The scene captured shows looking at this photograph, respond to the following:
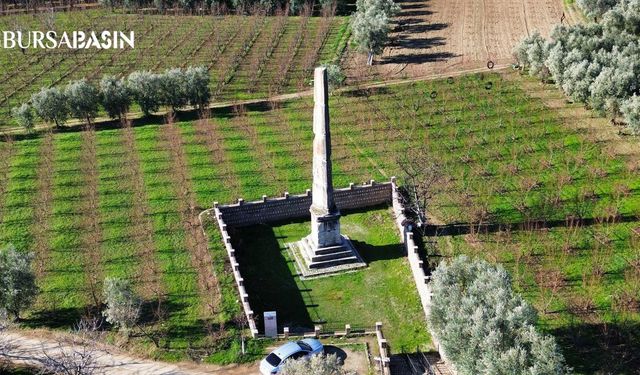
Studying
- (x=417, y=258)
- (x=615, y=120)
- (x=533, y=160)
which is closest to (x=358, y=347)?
(x=417, y=258)

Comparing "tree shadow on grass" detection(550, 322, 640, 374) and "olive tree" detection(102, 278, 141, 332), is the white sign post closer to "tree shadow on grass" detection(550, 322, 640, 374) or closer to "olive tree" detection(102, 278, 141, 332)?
"olive tree" detection(102, 278, 141, 332)

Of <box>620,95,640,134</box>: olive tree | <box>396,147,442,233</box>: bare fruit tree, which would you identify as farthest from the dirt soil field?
<box>620,95,640,134</box>: olive tree

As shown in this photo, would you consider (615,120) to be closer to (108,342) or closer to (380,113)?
(380,113)

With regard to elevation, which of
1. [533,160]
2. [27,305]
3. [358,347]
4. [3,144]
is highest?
[3,144]

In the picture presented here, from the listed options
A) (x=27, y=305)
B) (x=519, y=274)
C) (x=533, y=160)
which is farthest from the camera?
(x=533, y=160)

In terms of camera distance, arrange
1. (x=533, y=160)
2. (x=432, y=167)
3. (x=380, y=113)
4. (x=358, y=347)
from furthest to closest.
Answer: (x=380, y=113) → (x=533, y=160) → (x=432, y=167) → (x=358, y=347)

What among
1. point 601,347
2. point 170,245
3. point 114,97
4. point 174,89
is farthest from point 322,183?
point 114,97
